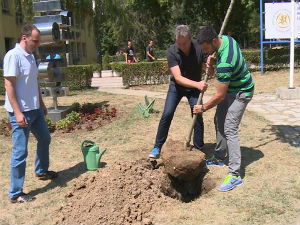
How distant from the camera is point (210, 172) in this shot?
14.7 ft

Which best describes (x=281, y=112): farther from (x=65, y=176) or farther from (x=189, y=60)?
(x=65, y=176)

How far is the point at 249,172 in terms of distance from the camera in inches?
175

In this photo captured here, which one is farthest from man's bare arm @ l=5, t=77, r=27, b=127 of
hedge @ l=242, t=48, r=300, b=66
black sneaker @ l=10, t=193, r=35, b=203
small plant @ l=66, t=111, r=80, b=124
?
hedge @ l=242, t=48, r=300, b=66

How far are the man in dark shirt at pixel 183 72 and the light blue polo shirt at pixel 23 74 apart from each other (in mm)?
1634

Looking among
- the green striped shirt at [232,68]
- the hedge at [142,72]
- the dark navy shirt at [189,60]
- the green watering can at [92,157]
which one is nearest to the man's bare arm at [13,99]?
the green watering can at [92,157]

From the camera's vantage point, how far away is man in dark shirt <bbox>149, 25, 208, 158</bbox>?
4.37 meters

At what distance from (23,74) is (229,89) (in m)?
2.22

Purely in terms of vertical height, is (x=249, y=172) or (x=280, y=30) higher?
(x=280, y=30)

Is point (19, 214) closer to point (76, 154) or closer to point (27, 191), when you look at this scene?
point (27, 191)

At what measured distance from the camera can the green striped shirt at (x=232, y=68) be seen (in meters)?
3.73

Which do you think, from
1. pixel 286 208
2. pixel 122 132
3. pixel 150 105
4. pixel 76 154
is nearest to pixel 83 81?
pixel 150 105

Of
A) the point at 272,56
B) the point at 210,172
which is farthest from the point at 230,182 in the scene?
the point at 272,56

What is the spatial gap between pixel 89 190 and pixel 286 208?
202 centimetres

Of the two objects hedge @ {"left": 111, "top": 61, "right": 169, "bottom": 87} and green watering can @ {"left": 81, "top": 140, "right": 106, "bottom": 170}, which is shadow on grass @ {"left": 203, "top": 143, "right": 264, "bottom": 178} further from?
hedge @ {"left": 111, "top": 61, "right": 169, "bottom": 87}
